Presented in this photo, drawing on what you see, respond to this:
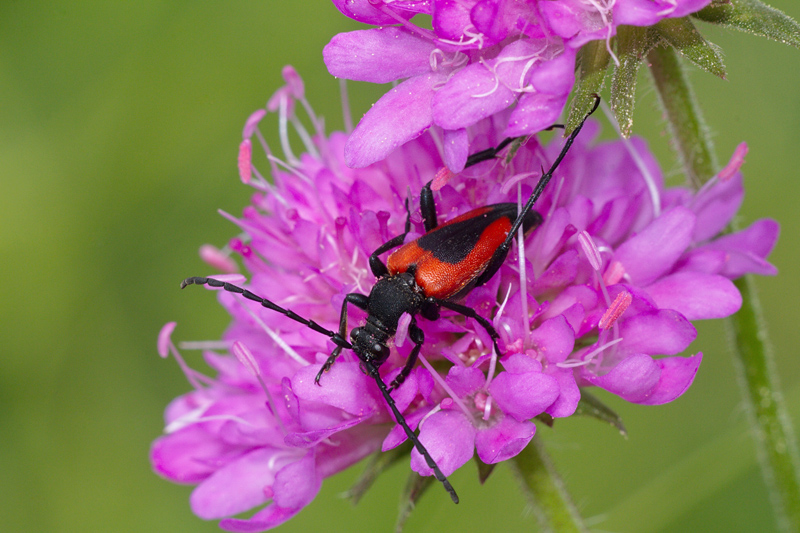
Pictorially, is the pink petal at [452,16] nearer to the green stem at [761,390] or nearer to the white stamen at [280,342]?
the green stem at [761,390]

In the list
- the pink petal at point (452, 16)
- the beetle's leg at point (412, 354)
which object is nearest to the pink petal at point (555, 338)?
the beetle's leg at point (412, 354)

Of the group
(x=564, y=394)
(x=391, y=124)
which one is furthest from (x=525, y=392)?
(x=391, y=124)

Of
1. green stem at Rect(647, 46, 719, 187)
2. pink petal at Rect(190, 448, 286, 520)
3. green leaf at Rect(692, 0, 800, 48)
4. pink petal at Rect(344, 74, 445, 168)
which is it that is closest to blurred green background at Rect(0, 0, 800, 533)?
pink petal at Rect(190, 448, 286, 520)

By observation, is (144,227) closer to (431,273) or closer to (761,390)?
(431,273)

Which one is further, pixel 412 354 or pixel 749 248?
pixel 749 248

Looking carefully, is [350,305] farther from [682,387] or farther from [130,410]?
[130,410]
